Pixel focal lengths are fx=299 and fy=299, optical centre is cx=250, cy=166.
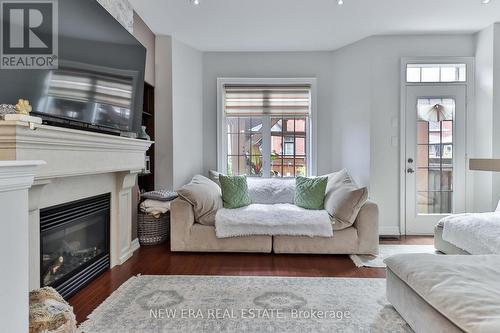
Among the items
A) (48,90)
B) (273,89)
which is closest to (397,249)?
(273,89)

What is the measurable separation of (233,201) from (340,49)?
2.60 meters

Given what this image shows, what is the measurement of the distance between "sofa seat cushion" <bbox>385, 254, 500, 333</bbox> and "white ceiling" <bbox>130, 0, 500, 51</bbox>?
97.6 inches

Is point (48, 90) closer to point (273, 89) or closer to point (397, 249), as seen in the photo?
point (273, 89)

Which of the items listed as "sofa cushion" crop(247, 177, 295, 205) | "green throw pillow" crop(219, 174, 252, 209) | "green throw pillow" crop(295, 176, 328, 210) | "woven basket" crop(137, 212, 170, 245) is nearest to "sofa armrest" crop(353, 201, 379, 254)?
"green throw pillow" crop(295, 176, 328, 210)

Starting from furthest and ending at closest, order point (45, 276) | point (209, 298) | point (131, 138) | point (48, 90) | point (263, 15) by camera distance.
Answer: point (263, 15)
point (131, 138)
point (209, 298)
point (45, 276)
point (48, 90)

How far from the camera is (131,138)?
2.74 m

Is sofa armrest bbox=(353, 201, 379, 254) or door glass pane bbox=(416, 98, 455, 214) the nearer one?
sofa armrest bbox=(353, 201, 379, 254)

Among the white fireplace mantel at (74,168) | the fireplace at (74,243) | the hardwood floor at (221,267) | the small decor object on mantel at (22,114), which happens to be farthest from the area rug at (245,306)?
the small decor object on mantel at (22,114)

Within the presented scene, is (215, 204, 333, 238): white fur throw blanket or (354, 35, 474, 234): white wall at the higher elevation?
(354, 35, 474, 234): white wall

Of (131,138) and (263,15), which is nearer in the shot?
(131,138)

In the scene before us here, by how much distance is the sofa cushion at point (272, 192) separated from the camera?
3.80 m

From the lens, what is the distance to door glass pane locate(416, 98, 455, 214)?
3.81 metres

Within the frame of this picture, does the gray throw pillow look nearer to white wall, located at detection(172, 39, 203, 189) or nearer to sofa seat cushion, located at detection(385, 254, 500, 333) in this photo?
sofa seat cushion, located at detection(385, 254, 500, 333)

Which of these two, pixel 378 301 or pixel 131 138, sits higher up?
pixel 131 138
